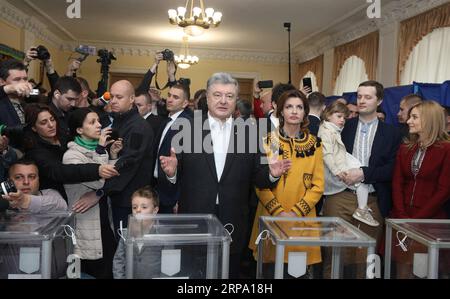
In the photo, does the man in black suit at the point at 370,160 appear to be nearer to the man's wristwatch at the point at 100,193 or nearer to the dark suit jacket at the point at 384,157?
the dark suit jacket at the point at 384,157

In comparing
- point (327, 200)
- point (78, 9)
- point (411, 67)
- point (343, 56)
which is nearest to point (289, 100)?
point (327, 200)

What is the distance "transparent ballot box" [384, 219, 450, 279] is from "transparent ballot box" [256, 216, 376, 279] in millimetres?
189

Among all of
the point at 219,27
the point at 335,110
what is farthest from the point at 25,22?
the point at 335,110

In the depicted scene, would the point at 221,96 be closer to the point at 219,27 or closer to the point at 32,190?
the point at 32,190

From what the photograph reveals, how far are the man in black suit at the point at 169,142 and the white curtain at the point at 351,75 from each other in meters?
4.97

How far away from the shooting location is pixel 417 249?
1.63 meters

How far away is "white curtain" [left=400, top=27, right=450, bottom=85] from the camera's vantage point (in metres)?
5.58

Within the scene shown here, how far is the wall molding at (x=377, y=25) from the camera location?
237 inches

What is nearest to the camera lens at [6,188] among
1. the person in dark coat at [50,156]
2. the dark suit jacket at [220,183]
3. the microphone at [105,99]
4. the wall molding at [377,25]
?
the person in dark coat at [50,156]

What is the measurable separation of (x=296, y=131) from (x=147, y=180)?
0.91m

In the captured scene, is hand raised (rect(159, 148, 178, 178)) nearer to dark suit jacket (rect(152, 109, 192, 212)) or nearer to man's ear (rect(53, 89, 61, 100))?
dark suit jacket (rect(152, 109, 192, 212))

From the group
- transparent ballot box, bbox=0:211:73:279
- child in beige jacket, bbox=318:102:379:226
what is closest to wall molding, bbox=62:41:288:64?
child in beige jacket, bbox=318:102:379:226

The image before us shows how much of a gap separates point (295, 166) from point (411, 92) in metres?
2.63

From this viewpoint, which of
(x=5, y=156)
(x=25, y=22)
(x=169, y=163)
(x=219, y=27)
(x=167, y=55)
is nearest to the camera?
(x=169, y=163)
